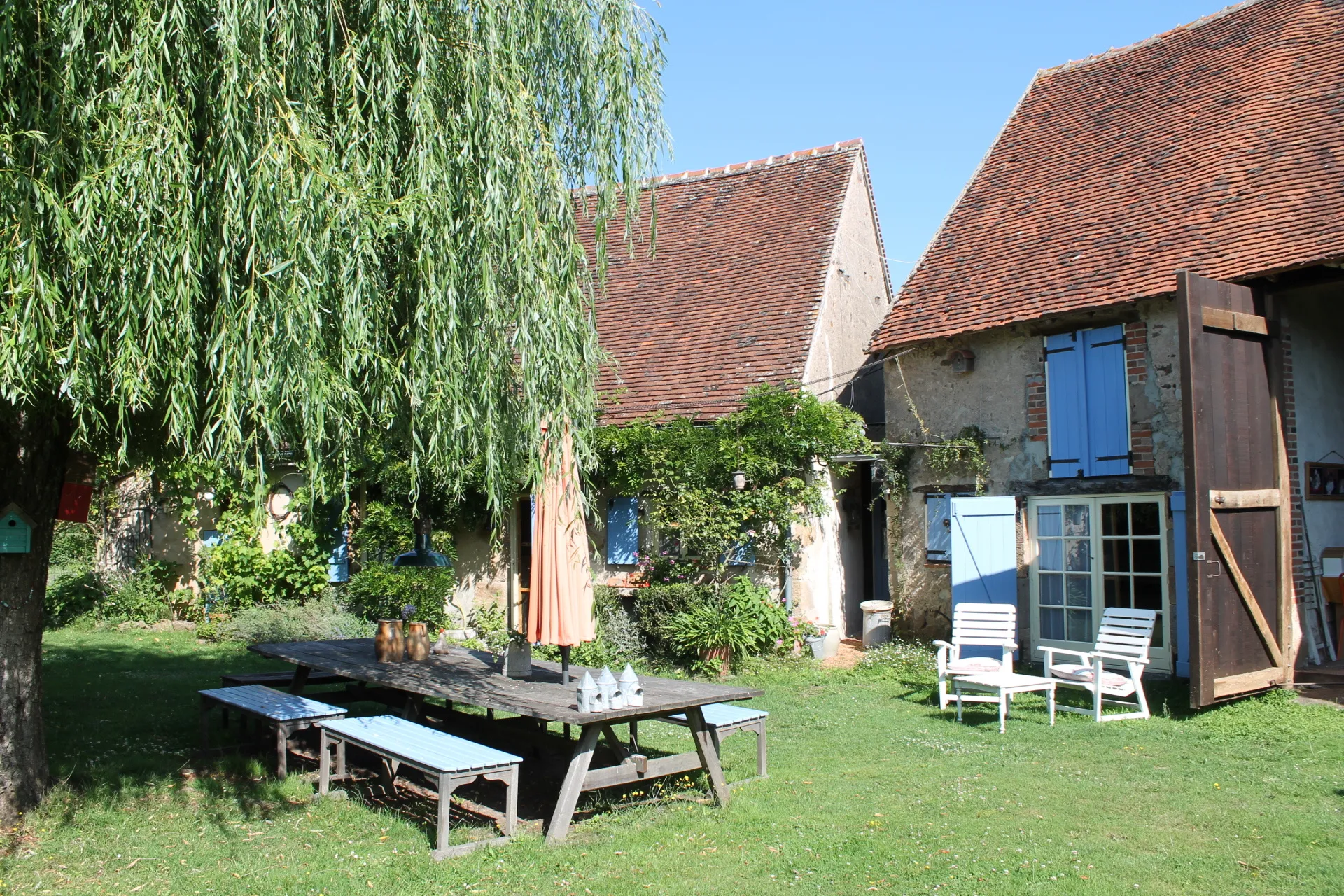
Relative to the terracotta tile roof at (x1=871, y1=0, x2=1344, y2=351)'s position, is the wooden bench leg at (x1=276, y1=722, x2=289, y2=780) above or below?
below

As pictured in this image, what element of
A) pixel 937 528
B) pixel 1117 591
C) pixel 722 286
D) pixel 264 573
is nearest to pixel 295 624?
pixel 264 573

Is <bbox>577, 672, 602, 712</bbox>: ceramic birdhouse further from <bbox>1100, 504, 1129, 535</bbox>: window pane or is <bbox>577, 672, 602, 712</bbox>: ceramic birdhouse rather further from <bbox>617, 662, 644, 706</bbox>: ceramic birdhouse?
<bbox>1100, 504, 1129, 535</bbox>: window pane

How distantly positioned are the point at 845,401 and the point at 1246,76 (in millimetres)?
5765

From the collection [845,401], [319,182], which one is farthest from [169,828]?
[845,401]

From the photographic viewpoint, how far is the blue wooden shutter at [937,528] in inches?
449

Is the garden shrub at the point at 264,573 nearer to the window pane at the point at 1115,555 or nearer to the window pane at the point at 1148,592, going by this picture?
the window pane at the point at 1115,555

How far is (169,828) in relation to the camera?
18.1 feet

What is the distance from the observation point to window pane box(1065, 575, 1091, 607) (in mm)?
10180

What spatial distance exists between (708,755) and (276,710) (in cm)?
288

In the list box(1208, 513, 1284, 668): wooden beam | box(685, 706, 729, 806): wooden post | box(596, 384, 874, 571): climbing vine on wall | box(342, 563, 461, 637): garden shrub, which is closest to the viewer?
box(685, 706, 729, 806): wooden post

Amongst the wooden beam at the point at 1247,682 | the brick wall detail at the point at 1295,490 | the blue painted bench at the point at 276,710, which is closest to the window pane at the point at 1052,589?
the brick wall detail at the point at 1295,490

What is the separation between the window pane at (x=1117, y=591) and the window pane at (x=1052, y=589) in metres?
0.45

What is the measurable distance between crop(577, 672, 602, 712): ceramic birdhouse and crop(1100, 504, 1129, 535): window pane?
6.53 metres

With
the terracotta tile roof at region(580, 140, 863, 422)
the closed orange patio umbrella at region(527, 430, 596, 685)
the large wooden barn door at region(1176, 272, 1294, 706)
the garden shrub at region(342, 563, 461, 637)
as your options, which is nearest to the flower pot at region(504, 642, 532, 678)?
the closed orange patio umbrella at region(527, 430, 596, 685)
